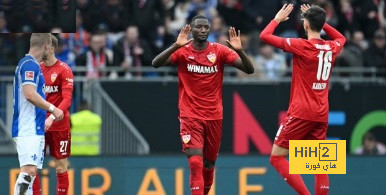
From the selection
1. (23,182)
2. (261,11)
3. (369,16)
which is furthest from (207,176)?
(369,16)

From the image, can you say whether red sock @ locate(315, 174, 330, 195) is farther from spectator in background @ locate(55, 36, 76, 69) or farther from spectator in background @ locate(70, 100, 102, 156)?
spectator in background @ locate(55, 36, 76, 69)

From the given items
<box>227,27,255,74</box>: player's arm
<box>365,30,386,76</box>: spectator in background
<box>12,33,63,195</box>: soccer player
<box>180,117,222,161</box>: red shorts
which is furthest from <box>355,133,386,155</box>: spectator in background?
<box>12,33,63,195</box>: soccer player

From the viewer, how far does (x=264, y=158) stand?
17938mm

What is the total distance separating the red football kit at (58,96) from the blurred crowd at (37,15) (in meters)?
1.87

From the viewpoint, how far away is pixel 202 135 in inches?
586

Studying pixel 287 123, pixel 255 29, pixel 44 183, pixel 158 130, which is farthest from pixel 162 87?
pixel 287 123

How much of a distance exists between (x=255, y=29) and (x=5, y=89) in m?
5.21

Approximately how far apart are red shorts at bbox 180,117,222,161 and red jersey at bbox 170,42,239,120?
0.08m

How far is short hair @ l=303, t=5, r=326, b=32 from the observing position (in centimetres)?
1420

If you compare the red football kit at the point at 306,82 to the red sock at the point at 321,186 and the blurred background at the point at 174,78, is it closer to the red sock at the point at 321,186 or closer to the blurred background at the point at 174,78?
the red sock at the point at 321,186

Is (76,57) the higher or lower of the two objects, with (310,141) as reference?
higher

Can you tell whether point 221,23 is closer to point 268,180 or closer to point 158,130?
point 158,130

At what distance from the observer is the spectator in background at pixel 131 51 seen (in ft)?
69.6

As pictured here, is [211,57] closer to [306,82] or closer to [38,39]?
[306,82]
